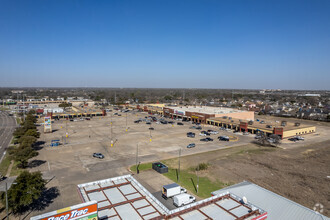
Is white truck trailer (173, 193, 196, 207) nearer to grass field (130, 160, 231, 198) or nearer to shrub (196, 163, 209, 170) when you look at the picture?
grass field (130, 160, 231, 198)

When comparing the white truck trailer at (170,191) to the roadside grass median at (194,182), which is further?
the roadside grass median at (194,182)

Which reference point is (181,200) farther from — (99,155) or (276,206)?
(99,155)

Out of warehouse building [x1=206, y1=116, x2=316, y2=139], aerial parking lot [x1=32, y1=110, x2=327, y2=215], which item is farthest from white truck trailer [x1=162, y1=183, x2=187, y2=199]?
warehouse building [x1=206, y1=116, x2=316, y2=139]

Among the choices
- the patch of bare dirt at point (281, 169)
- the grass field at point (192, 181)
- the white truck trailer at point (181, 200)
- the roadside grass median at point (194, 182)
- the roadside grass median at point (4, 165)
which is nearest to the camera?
the white truck trailer at point (181, 200)

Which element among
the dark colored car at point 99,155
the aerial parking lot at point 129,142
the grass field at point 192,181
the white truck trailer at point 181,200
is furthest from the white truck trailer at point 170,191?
→ the dark colored car at point 99,155

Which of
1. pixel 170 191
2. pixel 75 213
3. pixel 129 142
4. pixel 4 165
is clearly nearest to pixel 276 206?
pixel 170 191

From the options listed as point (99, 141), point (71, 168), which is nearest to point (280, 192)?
point (71, 168)

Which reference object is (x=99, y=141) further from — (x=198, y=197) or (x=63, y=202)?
(x=198, y=197)

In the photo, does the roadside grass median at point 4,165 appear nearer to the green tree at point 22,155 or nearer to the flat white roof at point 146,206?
the green tree at point 22,155
